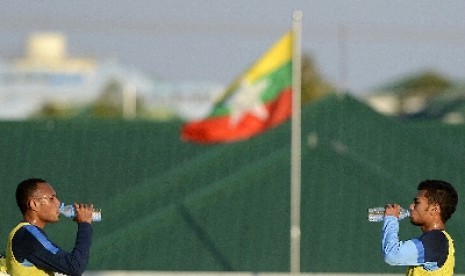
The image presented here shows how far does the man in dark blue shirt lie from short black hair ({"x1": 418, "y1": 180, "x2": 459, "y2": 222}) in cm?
207

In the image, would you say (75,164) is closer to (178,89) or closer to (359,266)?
(359,266)

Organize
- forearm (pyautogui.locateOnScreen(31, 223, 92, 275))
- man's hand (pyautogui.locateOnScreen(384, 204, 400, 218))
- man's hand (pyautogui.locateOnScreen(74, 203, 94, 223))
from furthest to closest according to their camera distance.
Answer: man's hand (pyautogui.locateOnScreen(384, 204, 400, 218)) < man's hand (pyautogui.locateOnScreen(74, 203, 94, 223)) < forearm (pyautogui.locateOnScreen(31, 223, 92, 275))

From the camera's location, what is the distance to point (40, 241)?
8930mm

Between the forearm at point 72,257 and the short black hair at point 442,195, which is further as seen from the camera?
the short black hair at point 442,195

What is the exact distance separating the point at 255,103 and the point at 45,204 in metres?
9.04

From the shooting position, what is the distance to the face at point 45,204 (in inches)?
358

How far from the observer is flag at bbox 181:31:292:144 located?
17938 millimetres

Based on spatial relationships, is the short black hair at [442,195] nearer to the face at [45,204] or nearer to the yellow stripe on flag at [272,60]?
the face at [45,204]

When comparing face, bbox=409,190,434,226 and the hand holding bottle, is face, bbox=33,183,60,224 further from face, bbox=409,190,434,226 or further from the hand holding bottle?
face, bbox=409,190,434,226

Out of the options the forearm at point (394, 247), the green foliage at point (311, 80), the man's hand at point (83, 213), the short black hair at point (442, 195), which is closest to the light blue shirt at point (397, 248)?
the forearm at point (394, 247)

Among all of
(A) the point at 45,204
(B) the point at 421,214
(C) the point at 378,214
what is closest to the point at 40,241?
(A) the point at 45,204

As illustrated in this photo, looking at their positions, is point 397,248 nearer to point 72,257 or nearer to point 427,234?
point 427,234

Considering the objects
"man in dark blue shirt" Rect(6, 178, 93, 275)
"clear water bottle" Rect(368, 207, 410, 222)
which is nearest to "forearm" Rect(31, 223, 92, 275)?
"man in dark blue shirt" Rect(6, 178, 93, 275)

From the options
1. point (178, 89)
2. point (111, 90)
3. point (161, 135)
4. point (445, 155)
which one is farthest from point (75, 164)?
point (178, 89)
